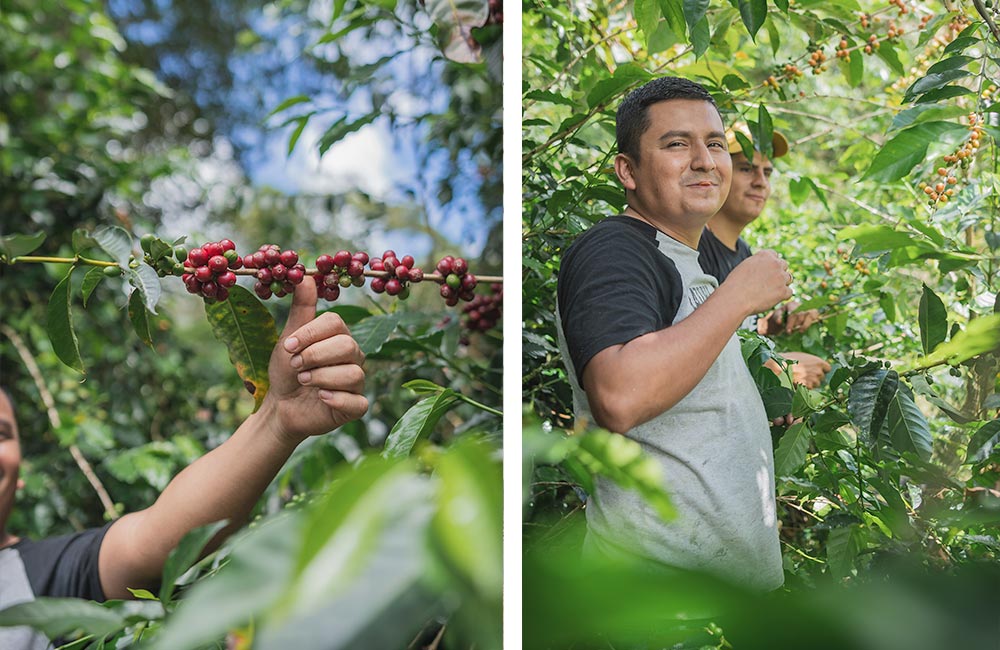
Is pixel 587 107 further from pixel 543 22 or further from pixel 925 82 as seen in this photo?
pixel 925 82

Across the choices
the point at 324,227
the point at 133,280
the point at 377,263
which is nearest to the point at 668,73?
the point at 377,263

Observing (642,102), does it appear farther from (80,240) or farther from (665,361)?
(80,240)

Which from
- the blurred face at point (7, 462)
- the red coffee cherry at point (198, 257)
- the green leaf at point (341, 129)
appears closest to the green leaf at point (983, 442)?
the red coffee cherry at point (198, 257)

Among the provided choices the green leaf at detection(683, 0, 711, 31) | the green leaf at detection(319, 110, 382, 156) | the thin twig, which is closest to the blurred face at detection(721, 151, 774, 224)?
the green leaf at detection(683, 0, 711, 31)

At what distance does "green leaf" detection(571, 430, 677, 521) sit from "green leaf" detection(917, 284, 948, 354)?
19cm

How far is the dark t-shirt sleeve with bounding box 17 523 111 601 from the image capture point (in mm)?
904

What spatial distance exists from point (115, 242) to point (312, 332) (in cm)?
17

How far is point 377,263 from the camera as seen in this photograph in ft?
2.18

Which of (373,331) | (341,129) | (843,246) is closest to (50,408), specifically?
(341,129)

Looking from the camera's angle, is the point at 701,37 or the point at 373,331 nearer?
the point at 701,37

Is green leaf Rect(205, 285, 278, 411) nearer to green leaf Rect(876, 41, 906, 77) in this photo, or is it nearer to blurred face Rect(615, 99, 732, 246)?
blurred face Rect(615, 99, 732, 246)

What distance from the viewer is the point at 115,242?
631mm

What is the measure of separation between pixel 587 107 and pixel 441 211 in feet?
3.45

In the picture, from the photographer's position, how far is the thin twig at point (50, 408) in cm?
170
